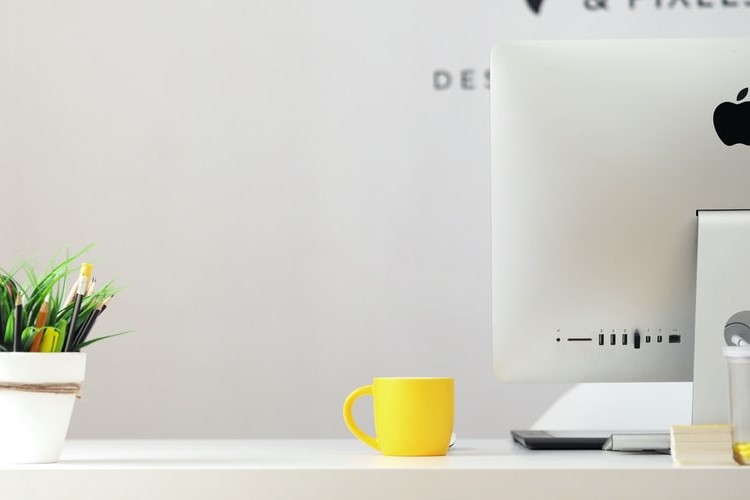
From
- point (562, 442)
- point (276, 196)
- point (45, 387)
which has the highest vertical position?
point (276, 196)

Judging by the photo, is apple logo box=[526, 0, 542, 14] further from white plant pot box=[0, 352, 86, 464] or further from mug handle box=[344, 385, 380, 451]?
white plant pot box=[0, 352, 86, 464]

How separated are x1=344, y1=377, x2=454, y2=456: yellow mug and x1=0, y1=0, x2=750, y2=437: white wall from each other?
1.47 m

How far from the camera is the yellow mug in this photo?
33.9 inches

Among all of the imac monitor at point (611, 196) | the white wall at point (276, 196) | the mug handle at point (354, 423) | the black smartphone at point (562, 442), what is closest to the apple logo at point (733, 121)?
the imac monitor at point (611, 196)

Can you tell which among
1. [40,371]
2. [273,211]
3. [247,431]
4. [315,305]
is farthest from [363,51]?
[40,371]

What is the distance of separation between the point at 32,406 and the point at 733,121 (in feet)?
2.67

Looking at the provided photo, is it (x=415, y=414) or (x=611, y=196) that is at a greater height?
(x=611, y=196)

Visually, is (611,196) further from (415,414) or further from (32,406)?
(32,406)

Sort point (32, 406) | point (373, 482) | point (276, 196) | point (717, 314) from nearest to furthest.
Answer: point (373, 482) < point (32, 406) < point (717, 314) < point (276, 196)

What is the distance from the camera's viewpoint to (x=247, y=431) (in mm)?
2350

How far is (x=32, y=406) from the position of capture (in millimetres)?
813

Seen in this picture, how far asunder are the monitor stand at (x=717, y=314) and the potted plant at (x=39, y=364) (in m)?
0.63

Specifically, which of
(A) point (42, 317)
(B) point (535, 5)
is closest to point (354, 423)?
(A) point (42, 317)

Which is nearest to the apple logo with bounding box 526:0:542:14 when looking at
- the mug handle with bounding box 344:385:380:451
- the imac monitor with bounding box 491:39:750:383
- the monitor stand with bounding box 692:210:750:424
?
the imac monitor with bounding box 491:39:750:383
